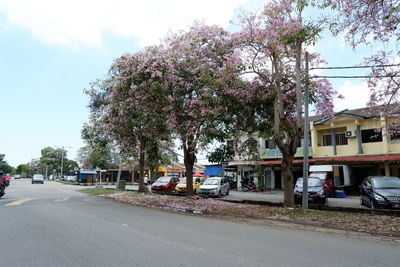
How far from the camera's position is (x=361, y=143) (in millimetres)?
25219

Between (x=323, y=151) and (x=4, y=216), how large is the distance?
2525 centimetres

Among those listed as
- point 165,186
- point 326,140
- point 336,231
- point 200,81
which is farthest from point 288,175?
point 326,140

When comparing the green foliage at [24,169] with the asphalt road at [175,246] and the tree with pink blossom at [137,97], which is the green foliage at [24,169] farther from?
the asphalt road at [175,246]

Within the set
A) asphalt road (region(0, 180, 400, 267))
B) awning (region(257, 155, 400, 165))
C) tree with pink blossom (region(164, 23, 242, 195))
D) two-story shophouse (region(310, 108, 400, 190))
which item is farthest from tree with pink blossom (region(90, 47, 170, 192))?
two-story shophouse (region(310, 108, 400, 190))

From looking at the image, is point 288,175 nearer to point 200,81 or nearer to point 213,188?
point 200,81

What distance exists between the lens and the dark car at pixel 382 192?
12172mm

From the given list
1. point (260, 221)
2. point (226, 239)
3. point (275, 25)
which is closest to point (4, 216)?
point (226, 239)

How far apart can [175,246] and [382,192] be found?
1057 centimetres

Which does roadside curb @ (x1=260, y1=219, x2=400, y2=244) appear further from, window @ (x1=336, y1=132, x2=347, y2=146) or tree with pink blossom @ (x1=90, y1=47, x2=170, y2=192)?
window @ (x1=336, y1=132, x2=347, y2=146)

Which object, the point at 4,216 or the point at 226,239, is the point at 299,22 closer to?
the point at 226,239

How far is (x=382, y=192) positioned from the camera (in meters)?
12.8

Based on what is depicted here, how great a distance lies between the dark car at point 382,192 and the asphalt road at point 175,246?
5442 millimetres

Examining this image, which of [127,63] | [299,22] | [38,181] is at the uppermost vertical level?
[299,22]

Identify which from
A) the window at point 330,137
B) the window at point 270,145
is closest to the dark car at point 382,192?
the window at point 330,137
